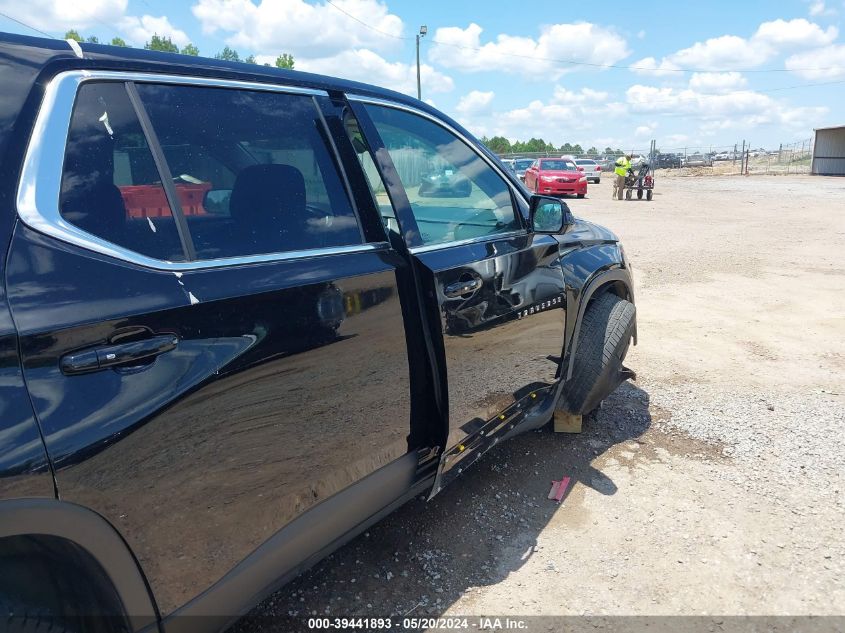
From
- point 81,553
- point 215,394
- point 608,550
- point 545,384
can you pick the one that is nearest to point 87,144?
point 215,394

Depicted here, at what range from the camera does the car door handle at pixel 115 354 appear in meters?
1.32

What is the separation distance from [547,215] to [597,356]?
89 cm

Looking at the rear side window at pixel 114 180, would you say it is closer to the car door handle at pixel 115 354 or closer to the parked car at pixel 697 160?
the car door handle at pixel 115 354

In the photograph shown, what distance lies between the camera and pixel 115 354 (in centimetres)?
139

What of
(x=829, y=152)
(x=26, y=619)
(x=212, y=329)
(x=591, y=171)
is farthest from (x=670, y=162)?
(x=26, y=619)

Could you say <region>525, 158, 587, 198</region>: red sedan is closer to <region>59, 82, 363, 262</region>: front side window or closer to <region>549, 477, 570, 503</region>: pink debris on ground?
<region>549, 477, 570, 503</region>: pink debris on ground

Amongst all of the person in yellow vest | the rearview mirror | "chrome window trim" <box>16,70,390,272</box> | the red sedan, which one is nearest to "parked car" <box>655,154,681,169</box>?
the red sedan

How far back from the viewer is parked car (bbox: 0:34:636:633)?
1337 millimetres

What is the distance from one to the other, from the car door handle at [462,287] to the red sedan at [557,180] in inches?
798

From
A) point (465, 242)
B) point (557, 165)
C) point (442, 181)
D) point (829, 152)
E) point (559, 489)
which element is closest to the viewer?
point (465, 242)

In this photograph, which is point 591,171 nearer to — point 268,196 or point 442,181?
point 442,181

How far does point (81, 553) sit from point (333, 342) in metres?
0.86

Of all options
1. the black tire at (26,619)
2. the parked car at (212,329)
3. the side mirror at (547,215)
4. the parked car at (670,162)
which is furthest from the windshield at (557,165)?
the parked car at (670,162)

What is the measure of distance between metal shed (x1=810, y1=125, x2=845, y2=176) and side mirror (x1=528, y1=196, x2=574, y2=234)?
40576 mm
